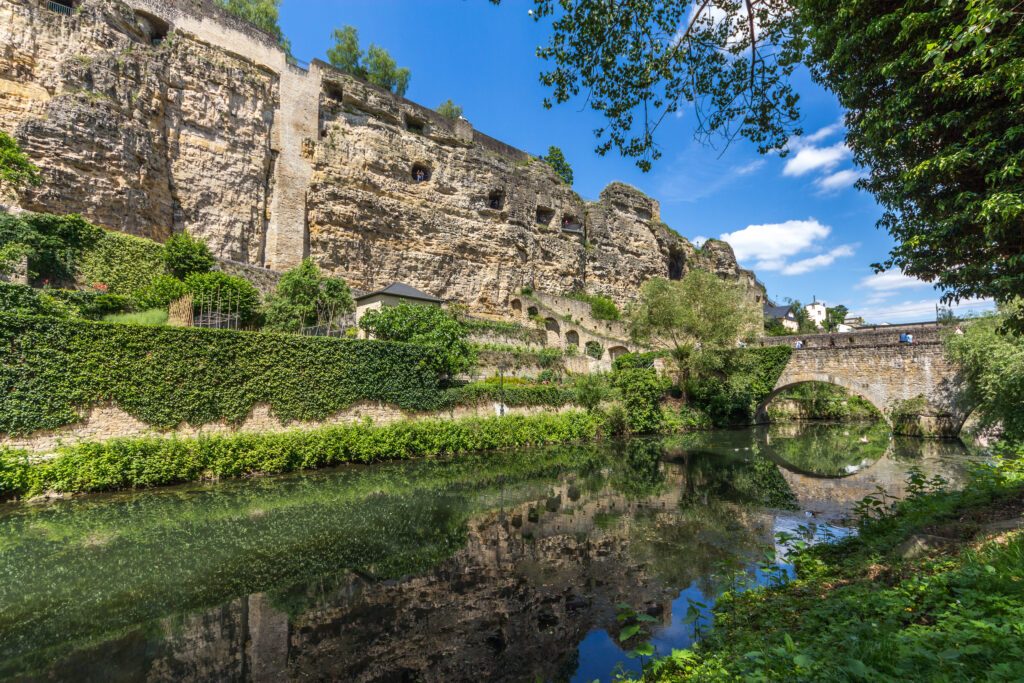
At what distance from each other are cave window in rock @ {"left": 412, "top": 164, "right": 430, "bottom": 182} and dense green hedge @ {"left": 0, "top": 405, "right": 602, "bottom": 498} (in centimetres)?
1664

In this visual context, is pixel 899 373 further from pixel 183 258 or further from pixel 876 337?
pixel 183 258

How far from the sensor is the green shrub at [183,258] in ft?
53.9

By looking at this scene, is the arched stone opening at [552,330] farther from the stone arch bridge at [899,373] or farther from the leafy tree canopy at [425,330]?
the stone arch bridge at [899,373]

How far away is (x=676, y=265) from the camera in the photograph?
41.4 meters

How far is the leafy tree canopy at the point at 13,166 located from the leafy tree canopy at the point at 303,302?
7.40m

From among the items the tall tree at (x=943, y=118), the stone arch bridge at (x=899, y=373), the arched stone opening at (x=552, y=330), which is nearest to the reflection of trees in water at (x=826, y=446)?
the stone arch bridge at (x=899, y=373)

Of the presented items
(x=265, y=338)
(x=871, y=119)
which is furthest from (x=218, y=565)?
(x=871, y=119)

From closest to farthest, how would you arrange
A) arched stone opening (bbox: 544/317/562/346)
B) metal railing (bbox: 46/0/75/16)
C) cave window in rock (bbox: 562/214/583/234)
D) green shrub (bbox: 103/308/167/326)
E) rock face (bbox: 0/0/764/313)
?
green shrub (bbox: 103/308/167/326) → rock face (bbox: 0/0/764/313) → metal railing (bbox: 46/0/75/16) → arched stone opening (bbox: 544/317/562/346) → cave window in rock (bbox: 562/214/583/234)

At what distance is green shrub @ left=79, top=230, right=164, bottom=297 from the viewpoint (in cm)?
1495

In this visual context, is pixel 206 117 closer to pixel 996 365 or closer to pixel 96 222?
pixel 96 222

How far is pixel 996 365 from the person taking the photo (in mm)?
13609

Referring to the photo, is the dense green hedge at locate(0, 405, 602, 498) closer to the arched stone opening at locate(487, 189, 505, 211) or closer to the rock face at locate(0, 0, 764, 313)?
the rock face at locate(0, 0, 764, 313)

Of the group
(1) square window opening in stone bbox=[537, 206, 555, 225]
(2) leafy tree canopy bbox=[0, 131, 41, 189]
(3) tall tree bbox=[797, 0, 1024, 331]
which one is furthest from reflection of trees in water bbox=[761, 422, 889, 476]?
(2) leafy tree canopy bbox=[0, 131, 41, 189]

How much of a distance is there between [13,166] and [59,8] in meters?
7.90
